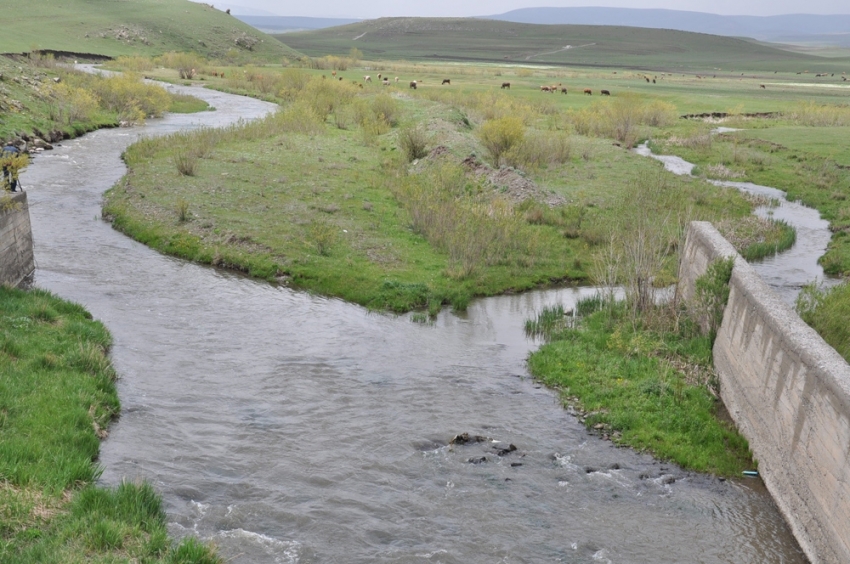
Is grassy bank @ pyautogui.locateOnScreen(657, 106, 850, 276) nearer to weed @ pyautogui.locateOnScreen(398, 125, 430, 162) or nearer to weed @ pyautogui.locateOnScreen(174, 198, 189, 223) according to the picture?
weed @ pyautogui.locateOnScreen(398, 125, 430, 162)

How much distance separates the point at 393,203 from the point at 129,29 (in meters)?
100.0

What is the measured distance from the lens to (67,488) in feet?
31.8

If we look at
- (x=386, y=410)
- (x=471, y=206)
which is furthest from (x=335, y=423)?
(x=471, y=206)

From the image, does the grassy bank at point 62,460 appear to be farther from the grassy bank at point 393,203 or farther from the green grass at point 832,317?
the green grass at point 832,317

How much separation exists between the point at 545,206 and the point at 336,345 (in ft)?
44.3

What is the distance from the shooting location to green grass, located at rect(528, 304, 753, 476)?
41.7 feet

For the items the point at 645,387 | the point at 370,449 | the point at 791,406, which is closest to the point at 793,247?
the point at 645,387

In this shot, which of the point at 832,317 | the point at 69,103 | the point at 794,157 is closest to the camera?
the point at 832,317

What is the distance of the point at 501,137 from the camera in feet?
113

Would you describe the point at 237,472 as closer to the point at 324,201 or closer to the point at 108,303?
the point at 108,303

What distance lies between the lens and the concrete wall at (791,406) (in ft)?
31.1

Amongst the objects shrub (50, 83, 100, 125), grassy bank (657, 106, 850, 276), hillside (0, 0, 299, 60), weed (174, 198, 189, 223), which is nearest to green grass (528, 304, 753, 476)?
grassy bank (657, 106, 850, 276)

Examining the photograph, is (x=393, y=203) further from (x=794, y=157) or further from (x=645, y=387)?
(x=794, y=157)

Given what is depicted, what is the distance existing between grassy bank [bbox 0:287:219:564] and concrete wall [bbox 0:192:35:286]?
79.3 inches
